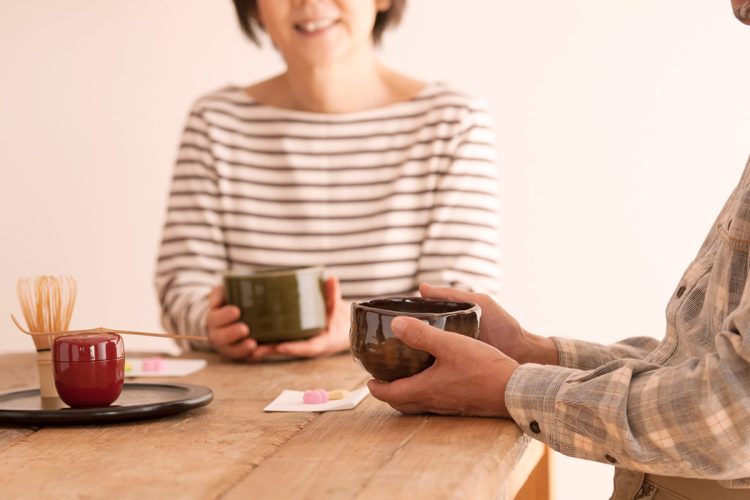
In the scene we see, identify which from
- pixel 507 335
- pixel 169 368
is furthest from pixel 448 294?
pixel 169 368

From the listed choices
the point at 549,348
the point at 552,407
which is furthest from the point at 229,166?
the point at 552,407

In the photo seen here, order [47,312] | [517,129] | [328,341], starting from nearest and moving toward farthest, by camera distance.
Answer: [47,312] → [328,341] → [517,129]

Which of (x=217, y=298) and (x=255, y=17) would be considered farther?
(x=255, y=17)

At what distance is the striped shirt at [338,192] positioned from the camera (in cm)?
205

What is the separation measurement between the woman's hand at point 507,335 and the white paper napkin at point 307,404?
0.17 m

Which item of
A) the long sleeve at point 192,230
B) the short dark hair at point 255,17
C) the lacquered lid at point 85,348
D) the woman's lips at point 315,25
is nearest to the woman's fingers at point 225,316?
the long sleeve at point 192,230

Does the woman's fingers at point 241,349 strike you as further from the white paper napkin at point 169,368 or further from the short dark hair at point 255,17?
the short dark hair at point 255,17

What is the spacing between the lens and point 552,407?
3.45ft

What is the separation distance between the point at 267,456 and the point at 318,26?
4.06 ft

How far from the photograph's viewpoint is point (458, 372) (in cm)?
110

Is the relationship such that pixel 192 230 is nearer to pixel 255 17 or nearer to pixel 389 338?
pixel 255 17

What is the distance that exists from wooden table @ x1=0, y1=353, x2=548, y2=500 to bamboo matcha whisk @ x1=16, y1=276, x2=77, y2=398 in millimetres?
115

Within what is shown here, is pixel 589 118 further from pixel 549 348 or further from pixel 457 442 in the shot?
pixel 457 442

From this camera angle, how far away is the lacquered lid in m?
1.15
